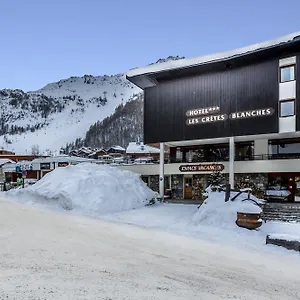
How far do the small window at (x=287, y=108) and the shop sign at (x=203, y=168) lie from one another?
236 inches

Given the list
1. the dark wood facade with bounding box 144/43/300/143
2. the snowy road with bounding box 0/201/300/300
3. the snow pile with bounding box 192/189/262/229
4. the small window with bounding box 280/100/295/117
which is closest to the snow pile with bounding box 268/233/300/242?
the snowy road with bounding box 0/201/300/300

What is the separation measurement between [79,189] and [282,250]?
50.0ft

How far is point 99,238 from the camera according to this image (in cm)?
1193

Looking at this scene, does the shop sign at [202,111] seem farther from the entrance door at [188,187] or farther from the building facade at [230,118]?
the entrance door at [188,187]

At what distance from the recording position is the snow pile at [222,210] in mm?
15648

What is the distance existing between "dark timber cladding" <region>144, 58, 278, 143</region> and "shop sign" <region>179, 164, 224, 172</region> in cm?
239

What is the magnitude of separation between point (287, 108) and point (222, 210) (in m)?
9.79

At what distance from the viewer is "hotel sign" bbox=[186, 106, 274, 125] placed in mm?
22744

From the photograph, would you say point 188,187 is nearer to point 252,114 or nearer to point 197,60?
point 252,114

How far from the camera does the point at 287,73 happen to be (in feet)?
72.8

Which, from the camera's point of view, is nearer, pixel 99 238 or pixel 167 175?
pixel 99 238

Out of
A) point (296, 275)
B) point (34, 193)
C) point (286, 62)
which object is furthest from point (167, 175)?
point (296, 275)

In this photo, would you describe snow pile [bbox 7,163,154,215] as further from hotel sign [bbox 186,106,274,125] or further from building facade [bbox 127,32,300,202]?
hotel sign [bbox 186,106,274,125]

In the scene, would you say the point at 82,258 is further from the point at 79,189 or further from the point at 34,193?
the point at 34,193
